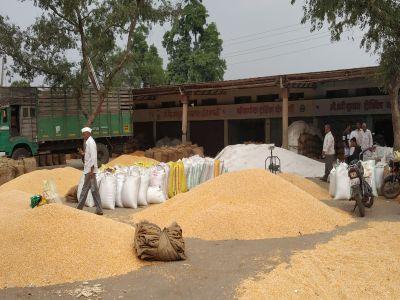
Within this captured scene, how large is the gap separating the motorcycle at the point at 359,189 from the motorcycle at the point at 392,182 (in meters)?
1.68

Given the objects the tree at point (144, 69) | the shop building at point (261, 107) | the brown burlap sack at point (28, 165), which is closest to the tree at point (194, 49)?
the tree at point (144, 69)

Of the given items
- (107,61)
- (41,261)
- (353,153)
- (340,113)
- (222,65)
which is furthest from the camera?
(222,65)

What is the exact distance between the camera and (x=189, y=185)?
11547 mm

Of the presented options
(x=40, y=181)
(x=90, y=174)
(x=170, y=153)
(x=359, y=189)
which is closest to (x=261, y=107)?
(x=170, y=153)

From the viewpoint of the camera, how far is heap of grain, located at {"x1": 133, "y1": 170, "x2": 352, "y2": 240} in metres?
7.31

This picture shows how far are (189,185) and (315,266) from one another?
20.2 ft

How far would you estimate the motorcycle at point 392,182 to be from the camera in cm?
1074

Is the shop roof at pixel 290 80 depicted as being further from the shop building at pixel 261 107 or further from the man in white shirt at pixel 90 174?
the man in white shirt at pixel 90 174

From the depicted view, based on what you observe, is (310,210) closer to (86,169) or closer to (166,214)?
(166,214)

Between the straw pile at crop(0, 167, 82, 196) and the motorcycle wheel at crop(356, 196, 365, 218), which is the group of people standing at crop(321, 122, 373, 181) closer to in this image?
the motorcycle wheel at crop(356, 196, 365, 218)

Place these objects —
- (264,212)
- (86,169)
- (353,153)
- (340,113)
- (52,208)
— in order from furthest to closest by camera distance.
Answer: (340,113)
(353,153)
(86,169)
(264,212)
(52,208)

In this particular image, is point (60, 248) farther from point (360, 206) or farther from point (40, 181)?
point (40, 181)

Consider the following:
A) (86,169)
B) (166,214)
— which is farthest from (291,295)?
(86,169)

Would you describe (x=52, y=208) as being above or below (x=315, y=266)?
above
